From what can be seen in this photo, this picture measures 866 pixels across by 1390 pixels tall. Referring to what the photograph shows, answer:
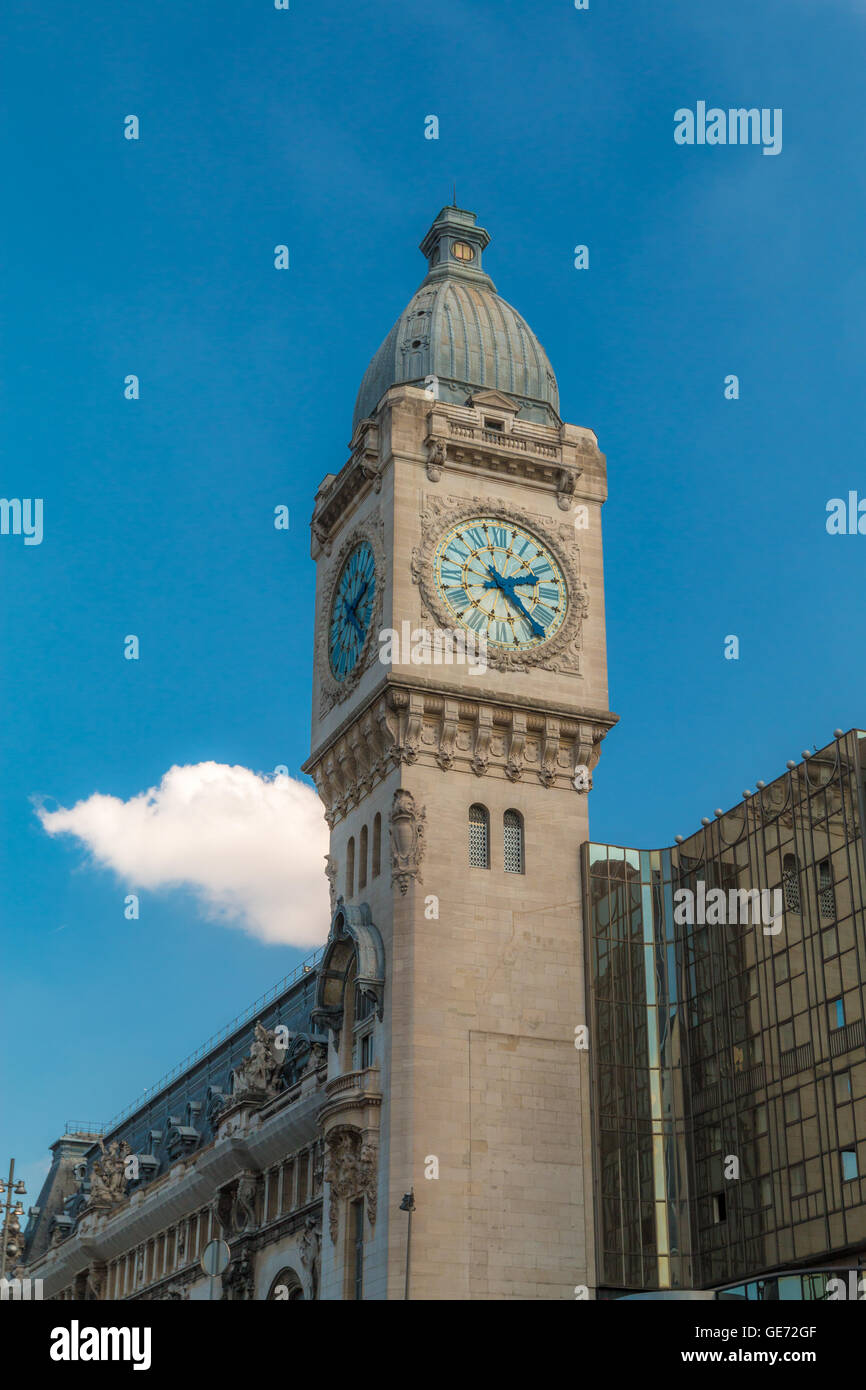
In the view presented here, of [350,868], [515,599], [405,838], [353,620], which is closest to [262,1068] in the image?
[350,868]

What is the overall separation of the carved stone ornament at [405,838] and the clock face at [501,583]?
7.39m

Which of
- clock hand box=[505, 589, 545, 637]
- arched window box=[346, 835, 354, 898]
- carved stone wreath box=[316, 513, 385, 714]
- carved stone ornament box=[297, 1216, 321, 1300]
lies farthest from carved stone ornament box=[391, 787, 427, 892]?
carved stone ornament box=[297, 1216, 321, 1300]

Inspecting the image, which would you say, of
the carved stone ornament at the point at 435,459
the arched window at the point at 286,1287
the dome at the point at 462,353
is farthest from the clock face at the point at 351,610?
the arched window at the point at 286,1287

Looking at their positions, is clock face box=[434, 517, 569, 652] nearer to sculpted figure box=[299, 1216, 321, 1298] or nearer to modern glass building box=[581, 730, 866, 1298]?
modern glass building box=[581, 730, 866, 1298]

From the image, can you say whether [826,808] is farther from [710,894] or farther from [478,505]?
[478,505]

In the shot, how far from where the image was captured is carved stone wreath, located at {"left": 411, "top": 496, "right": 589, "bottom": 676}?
66.3 metres

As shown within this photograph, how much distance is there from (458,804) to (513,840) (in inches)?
103

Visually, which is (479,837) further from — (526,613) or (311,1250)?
(311,1250)

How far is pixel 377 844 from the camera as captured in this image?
216ft

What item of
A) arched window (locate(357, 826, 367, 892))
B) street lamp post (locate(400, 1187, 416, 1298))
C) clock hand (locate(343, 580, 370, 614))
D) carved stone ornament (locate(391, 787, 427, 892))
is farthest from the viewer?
clock hand (locate(343, 580, 370, 614))

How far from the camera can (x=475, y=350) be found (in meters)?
73.6

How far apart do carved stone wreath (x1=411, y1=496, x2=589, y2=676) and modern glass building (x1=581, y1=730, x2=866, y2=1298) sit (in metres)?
7.56

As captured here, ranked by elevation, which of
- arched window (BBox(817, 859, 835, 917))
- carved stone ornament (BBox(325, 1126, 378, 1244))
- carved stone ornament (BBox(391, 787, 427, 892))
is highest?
carved stone ornament (BBox(391, 787, 427, 892))
